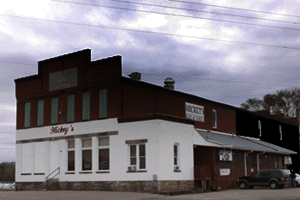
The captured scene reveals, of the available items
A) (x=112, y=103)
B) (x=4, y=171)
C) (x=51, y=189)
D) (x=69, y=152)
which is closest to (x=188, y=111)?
(x=112, y=103)

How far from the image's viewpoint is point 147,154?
27188 mm

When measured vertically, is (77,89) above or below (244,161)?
above

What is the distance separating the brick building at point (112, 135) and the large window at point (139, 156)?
0.22 ft

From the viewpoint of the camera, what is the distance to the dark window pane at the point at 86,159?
1213 inches

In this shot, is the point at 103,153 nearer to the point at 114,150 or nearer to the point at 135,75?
the point at 114,150

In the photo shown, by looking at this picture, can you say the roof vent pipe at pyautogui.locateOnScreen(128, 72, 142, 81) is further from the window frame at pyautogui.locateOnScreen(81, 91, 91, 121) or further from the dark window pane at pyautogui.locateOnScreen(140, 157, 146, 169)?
the dark window pane at pyautogui.locateOnScreen(140, 157, 146, 169)

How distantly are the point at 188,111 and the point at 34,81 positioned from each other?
13643 mm

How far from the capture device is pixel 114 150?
29031 mm

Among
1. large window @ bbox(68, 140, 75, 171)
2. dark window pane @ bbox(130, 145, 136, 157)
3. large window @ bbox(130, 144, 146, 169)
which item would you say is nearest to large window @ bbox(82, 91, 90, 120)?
large window @ bbox(68, 140, 75, 171)

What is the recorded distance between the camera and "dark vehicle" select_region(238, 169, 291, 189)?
3120cm

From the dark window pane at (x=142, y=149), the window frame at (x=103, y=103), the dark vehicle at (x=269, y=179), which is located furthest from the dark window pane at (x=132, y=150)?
the dark vehicle at (x=269, y=179)

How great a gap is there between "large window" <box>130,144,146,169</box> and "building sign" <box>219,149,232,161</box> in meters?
7.28

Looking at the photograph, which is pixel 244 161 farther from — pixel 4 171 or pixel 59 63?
pixel 4 171

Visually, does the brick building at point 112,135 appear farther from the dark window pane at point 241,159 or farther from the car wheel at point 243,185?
the car wheel at point 243,185
